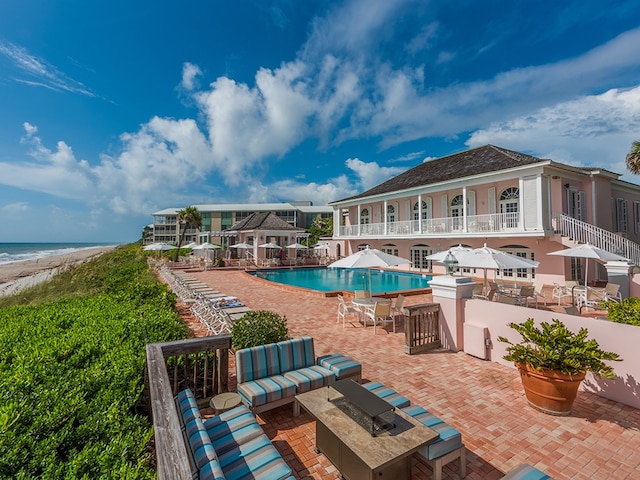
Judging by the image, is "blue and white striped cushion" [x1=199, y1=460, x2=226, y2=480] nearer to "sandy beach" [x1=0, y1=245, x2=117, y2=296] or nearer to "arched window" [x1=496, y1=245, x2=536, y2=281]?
"arched window" [x1=496, y1=245, x2=536, y2=281]

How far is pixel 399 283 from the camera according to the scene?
66.4 ft

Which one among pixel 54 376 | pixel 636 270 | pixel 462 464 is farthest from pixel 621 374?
pixel 636 270

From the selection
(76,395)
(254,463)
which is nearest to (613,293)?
(254,463)

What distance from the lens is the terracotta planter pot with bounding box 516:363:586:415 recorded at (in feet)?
13.7

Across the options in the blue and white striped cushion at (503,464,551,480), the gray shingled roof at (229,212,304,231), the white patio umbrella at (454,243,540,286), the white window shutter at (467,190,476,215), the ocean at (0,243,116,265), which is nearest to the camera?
the blue and white striped cushion at (503,464,551,480)

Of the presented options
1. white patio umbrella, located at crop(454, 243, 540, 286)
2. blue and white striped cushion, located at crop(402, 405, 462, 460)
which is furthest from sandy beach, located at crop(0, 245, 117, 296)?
white patio umbrella, located at crop(454, 243, 540, 286)

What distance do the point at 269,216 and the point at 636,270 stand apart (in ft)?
100

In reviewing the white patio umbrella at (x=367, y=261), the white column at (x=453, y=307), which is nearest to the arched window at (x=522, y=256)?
the white patio umbrella at (x=367, y=261)

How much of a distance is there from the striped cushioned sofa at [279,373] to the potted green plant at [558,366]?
2.56 m

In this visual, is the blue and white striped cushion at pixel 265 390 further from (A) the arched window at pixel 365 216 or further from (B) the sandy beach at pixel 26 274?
(A) the arched window at pixel 365 216

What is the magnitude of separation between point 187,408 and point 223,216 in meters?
68.3

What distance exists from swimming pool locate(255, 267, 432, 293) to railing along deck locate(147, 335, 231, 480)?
41.2 feet

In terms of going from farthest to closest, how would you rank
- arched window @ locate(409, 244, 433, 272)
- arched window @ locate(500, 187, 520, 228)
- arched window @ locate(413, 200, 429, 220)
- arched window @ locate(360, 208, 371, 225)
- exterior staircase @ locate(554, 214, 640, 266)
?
arched window @ locate(360, 208, 371, 225) → arched window @ locate(413, 200, 429, 220) → arched window @ locate(409, 244, 433, 272) → arched window @ locate(500, 187, 520, 228) → exterior staircase @ locate(554, 214, 640, 266)

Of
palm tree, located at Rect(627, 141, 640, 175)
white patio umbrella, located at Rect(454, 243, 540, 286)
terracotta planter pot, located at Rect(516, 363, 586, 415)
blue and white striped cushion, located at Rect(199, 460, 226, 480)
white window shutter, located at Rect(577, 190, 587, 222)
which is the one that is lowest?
terracotta planter pot, located at Rect(516, 363, 586, 415)
